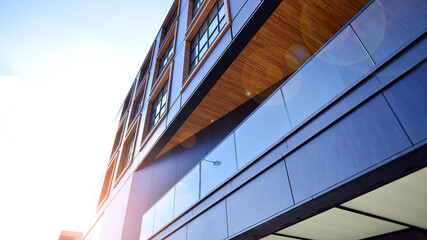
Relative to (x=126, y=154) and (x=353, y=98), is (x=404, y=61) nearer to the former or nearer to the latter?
(x=353, y=98)

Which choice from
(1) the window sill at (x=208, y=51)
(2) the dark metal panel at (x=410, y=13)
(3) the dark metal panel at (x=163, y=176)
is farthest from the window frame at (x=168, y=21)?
(2) the dark metal panel at (x=410, y=13)

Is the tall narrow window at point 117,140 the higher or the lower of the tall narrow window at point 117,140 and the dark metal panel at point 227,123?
the higher

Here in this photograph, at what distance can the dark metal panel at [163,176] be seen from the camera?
13688mm

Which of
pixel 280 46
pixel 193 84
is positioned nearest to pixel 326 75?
pixel 280 46

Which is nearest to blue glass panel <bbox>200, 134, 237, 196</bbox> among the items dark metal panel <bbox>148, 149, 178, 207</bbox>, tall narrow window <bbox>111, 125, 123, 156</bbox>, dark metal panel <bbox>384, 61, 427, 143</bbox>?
dark metal panel <bbox>384, 61, 427, 143</bbox>

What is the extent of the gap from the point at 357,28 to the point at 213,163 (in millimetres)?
4823

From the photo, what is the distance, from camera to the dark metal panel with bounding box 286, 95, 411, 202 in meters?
3.57

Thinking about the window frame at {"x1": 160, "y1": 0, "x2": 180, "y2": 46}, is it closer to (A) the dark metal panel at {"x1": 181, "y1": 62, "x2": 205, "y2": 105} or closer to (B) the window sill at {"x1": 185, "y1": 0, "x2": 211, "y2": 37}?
(B) the window sill at {"x1": 185, "y1": 0, "x2": 211, "y2": 37}

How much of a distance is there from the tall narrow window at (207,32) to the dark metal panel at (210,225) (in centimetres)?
708

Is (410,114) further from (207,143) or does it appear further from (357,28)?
(207,143)

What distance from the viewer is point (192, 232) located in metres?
7.61

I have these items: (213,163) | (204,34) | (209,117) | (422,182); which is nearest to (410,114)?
(422,182)

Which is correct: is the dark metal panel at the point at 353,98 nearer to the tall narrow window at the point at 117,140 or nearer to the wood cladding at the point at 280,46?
the wood cladding at the point at 280,46

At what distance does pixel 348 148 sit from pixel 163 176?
1147 centimetres
